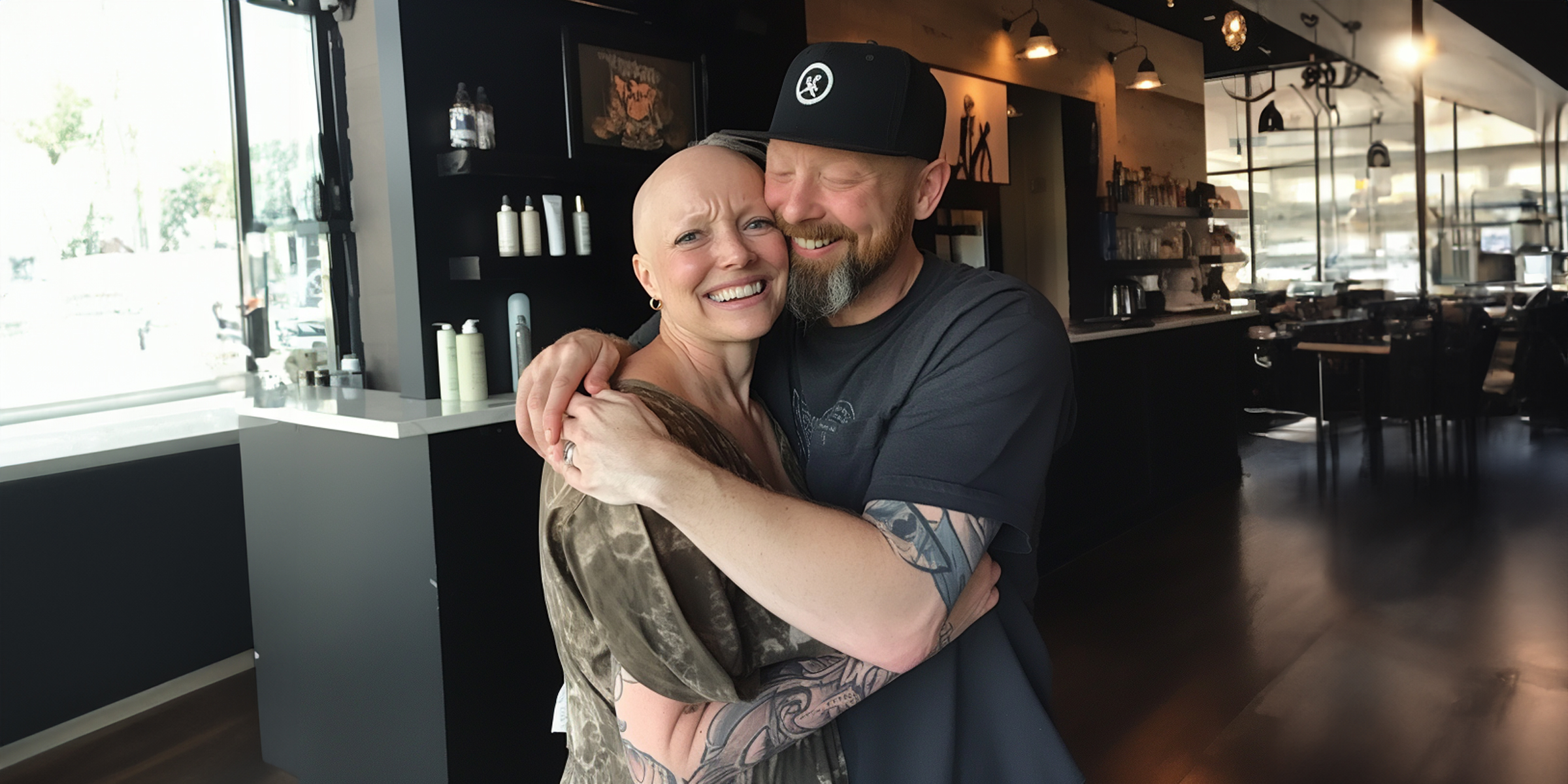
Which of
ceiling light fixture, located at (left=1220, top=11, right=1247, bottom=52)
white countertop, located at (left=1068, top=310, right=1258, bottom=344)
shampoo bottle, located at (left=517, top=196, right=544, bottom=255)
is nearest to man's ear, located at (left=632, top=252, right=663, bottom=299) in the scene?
shampoo bottle, located at (left=517, top=196, right=544, bottom=255)

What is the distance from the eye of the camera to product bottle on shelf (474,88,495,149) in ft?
11.1

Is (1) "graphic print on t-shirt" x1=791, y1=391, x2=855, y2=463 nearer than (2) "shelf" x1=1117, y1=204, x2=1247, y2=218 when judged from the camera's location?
Yes

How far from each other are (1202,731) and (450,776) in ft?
7.68

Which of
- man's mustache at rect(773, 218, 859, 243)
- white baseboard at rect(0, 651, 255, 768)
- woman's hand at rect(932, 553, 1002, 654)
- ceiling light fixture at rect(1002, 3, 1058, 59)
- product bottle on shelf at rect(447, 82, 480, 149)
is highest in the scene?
ceiling light fixture at rect(1002, 3, 1058, 59)

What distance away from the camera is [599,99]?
3801 mm

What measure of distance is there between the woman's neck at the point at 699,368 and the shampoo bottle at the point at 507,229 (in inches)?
89.4

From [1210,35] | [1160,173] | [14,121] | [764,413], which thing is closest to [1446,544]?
[1160,173]

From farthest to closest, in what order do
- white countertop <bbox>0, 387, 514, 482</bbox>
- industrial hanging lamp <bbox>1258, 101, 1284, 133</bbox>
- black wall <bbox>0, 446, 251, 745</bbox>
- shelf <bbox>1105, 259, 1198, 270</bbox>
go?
shelf <bbox>1105, 259, 1198, 270</bbox>
industrial hanging lamp <bbox>1258, 101, 1284, 133</bbox>
black wall <bbox>0, 446, 251, 745</bbox>
white countertop <bbox>0, 387, 514, 482</bbox>

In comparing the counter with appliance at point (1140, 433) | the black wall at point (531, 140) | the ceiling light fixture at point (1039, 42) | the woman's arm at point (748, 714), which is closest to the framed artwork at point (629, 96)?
the black wall at point (531, 140)

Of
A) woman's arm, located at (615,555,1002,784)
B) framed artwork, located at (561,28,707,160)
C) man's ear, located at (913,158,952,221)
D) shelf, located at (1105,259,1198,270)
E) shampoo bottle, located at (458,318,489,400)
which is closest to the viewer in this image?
woman's arm, located at (615,555,1002,784)

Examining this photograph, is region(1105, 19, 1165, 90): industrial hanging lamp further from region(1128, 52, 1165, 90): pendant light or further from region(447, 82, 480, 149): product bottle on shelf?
region(447, 82, 480, 149): product bottle on shelf

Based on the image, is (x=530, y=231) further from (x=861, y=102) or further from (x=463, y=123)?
(x=861, y=102)

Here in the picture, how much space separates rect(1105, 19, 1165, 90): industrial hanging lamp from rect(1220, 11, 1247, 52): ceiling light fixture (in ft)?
1.39

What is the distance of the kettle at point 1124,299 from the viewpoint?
5078mm
